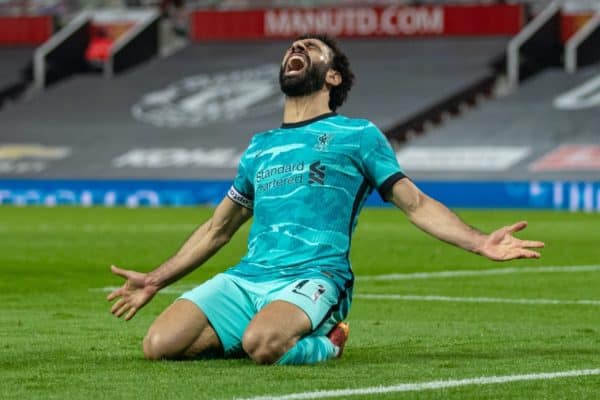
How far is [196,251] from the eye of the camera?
31.1ft

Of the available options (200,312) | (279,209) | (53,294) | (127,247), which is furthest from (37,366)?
(127,247)

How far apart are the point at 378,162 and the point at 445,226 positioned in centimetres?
66

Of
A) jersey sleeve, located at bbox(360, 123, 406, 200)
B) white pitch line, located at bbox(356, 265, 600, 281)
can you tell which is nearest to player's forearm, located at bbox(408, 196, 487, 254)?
jersey sleeve, located at bbox(360, 123, 406, 200)

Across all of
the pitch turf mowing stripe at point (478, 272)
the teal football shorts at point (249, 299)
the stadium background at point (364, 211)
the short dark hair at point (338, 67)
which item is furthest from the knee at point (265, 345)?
the pitch turf mowing stripe at point (478, 272)

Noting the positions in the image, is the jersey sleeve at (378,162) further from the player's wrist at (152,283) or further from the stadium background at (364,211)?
the player's wrist at (152,283)

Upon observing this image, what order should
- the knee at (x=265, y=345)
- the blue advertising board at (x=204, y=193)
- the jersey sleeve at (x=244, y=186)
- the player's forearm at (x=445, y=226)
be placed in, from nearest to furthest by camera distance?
the player's forearm at (x=445, y=226)
the knee at (x=265, y=345)
the jersey sleeve at (x=244, y=186)
the blue advertising board at (x=204, y=193)

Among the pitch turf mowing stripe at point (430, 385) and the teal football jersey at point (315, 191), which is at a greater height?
the teal football jersey at point (315, 191)

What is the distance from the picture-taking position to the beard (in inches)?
361

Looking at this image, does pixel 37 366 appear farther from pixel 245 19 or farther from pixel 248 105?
pixel 245 19

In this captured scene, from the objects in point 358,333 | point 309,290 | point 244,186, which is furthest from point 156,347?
point 358,333

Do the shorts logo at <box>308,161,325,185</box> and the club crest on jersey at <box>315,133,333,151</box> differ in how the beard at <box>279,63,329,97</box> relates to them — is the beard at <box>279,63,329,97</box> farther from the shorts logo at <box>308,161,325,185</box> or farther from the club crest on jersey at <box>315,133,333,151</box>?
the shorts logo at <box>308,161,325,185</box>

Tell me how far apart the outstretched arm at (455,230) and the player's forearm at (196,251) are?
3.58ft

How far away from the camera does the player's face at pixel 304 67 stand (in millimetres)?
9164

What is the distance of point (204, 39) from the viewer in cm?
5553
